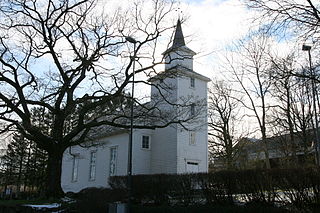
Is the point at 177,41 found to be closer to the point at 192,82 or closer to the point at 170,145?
the point at 192,82

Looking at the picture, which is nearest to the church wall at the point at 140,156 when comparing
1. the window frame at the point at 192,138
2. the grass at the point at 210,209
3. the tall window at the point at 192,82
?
the window frame at the point at 192,138

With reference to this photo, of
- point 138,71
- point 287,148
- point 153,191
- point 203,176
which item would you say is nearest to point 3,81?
point 138,71

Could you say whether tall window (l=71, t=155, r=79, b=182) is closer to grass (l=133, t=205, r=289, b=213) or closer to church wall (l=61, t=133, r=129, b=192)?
church wall (l=61, t=133, r=129, b=192)

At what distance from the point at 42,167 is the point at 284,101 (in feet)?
117

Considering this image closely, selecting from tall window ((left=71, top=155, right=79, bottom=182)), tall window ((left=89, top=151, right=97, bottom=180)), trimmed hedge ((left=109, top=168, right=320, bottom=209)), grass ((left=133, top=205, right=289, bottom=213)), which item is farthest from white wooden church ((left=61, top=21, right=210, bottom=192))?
grass ((left=133, top=205, right=289, bottom=213))

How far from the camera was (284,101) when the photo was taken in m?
33.7

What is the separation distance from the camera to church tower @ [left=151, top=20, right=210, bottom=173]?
31484mm

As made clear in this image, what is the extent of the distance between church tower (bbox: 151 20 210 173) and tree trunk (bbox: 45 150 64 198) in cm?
988

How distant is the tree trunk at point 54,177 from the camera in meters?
23.9

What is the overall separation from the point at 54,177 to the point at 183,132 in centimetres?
1259

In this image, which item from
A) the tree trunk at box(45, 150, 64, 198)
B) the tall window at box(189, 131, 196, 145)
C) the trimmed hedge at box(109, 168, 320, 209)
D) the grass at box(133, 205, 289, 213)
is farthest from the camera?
the tall window at box(189, 131, 196, 145)

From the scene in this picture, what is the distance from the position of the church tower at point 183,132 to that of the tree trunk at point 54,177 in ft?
32.4

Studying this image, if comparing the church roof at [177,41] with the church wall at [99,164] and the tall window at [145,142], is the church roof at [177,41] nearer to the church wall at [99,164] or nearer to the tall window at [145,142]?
the tall window at [145,142]

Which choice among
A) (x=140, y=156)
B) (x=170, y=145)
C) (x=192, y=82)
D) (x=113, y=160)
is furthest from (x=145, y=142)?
(x=192, y=82)
